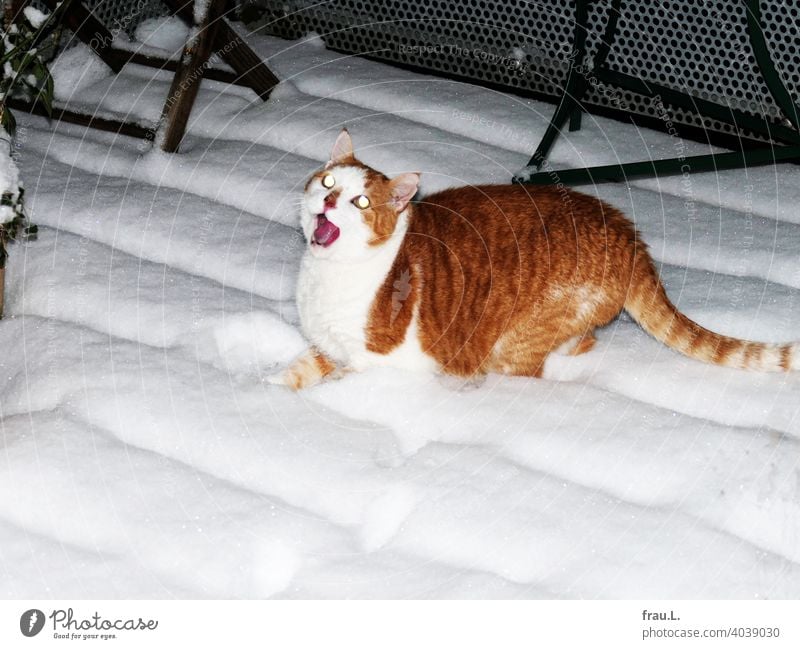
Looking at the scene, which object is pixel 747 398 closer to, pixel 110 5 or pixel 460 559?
pixel 460 559

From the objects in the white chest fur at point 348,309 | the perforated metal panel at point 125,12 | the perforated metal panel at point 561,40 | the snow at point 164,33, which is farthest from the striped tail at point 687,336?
the perforated metal panel at point 125,12

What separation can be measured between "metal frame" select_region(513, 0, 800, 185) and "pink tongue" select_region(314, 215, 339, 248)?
123cm

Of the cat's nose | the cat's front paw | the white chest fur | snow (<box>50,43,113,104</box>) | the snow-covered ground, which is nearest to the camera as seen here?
the snow-covered ground

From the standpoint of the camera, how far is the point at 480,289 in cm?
306

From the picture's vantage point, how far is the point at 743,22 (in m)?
4.32

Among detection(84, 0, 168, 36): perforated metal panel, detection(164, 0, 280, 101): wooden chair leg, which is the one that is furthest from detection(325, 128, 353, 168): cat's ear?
detection(84, 0, 168, 36): perforated metal panel

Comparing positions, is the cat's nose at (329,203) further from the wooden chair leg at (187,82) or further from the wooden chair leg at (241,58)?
the wooden chair leg at (241,58)

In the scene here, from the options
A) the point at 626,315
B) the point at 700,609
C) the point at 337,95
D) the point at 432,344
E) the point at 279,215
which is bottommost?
the point at 700,609

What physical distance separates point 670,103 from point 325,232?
2.00 meters

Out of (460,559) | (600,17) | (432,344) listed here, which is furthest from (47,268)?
(600,17)

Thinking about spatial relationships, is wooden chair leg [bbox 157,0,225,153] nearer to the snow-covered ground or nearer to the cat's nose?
the snow-covered ground

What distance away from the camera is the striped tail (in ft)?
9.97

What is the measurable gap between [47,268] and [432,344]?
4.64 ft

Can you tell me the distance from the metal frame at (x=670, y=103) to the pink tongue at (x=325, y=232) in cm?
123
